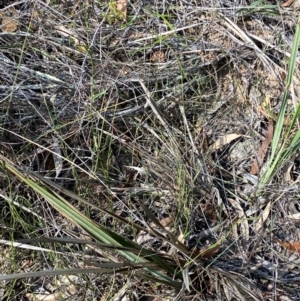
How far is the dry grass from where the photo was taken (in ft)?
5.10

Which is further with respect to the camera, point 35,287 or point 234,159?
point 234,159

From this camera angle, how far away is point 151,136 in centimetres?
173

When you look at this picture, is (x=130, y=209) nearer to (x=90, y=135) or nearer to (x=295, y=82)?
(x=90, y=135)

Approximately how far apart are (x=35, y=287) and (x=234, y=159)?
756 millimetres

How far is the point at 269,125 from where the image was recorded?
1.76 metres

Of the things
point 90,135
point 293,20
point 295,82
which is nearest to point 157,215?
point 90,135

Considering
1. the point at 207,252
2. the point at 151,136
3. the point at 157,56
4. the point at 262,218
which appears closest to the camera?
the point at 207,252

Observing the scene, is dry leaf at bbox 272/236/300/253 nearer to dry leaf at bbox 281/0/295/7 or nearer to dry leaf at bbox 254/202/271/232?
dry leaf at bbox 254/202/271/232

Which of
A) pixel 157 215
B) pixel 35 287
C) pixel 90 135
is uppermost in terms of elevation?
pixel 90 135

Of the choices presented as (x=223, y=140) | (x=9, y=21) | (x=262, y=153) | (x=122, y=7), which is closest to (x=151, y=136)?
(x=223, y=140)

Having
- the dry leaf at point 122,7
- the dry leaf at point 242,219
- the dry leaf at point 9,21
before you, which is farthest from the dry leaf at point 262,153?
the dry leaf at point 9,21

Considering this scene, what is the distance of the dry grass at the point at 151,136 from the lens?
1554 millimetres

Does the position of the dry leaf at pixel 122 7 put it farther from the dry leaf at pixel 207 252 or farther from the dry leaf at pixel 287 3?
the dry leaf at pixel 207 252

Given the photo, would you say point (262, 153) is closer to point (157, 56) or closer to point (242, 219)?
point (242, 219)
